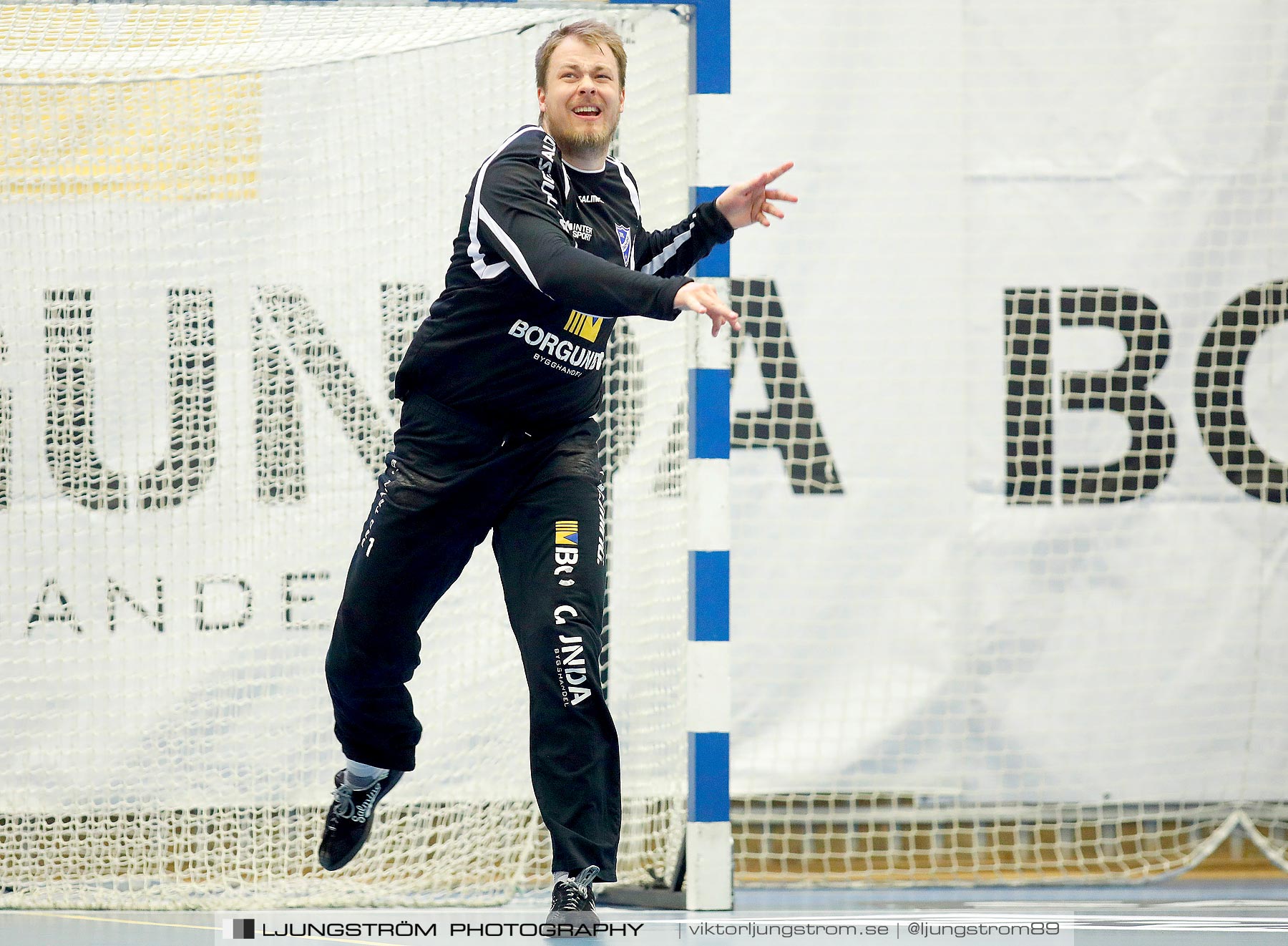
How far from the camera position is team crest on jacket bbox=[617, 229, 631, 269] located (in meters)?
3.08

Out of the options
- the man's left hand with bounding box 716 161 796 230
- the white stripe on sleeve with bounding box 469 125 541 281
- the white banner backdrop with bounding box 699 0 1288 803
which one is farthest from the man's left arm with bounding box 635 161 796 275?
the white banner backdrop with bounding box 699 0 1288 803

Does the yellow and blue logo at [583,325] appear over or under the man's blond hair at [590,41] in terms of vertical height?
under

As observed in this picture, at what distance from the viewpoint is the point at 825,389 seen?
4785mm

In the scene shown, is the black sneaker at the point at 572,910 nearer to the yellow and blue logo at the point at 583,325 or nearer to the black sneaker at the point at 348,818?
the black sneaker at the point at 348,818

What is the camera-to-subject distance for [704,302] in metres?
2.42

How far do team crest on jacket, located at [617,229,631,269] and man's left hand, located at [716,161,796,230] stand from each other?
25cm

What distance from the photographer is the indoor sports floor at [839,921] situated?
3227 millimetres

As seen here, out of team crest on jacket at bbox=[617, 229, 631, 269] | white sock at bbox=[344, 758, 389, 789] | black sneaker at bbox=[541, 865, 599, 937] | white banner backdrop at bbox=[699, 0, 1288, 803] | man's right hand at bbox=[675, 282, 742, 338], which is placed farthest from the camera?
white banner backdrop at bbox=[699, 0, 1288, 803]

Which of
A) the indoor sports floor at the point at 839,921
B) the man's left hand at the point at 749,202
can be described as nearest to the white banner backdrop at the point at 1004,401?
the indoor sports floor at the point at 839,921

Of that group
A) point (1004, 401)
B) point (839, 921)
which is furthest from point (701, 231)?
point (1004, 401)

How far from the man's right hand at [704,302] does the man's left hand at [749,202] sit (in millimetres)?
766

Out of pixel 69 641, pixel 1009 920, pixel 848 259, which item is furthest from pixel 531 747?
pixel 848 259

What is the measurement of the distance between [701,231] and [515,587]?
0.99m

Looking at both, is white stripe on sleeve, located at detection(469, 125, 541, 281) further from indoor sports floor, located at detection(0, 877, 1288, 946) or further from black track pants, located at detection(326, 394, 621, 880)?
indoor sports floor, located at detection(0, 877, 1288, 946)
